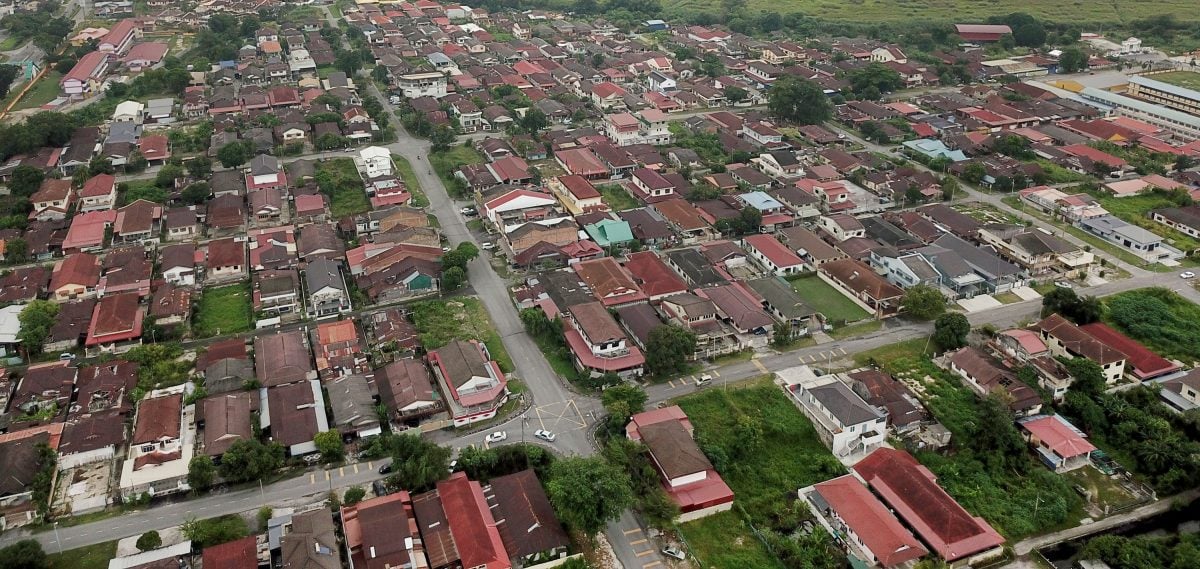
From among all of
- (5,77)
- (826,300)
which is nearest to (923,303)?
(826,300)

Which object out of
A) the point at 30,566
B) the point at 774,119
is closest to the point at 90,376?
the point at 30,566

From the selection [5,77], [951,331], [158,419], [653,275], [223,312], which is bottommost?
[5,77]

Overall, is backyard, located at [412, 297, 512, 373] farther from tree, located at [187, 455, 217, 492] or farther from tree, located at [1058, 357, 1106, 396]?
tree, located at [1058, 357, 1106, 396]

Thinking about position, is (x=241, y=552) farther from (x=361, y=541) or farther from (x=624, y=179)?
(x=624, y=179)

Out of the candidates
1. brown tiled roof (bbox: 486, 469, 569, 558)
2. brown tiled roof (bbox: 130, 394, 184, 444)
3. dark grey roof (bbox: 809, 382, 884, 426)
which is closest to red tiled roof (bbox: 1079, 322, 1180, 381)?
dark grey roof (bbox: 809, 382, 884, 426)

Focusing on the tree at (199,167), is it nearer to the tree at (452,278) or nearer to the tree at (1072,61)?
the tree at (452,278)

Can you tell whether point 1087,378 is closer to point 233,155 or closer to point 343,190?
point 343,190

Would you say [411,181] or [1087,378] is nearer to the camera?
[1087,378]
